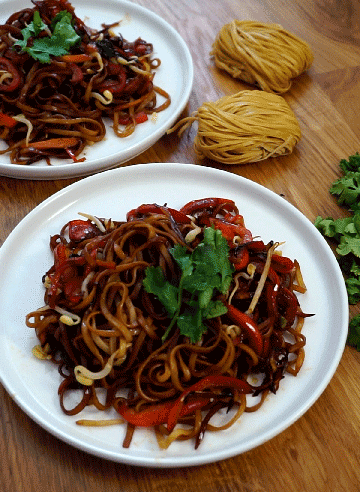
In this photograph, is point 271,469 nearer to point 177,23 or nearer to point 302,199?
point 302,199

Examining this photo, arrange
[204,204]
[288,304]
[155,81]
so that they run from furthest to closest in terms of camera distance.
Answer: [155,81]
[204,204]
[288,304]

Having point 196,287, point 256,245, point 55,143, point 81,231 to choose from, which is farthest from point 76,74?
point 196,287

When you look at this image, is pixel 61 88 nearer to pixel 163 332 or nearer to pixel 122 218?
pixel 122 218

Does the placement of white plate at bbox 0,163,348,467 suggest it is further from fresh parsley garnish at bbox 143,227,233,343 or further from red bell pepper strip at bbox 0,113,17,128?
red bell pepper strip at bbox 0,113,17,128

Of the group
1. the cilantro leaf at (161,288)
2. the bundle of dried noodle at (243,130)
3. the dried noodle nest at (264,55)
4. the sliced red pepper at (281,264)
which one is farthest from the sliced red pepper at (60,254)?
the dried noodle nest at (264,55)

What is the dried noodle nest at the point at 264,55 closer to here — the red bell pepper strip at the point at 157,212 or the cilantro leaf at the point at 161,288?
the red bell pepper strip at the point at 157,212

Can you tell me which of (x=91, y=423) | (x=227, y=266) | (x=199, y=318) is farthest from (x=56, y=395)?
(x=227, y=266)

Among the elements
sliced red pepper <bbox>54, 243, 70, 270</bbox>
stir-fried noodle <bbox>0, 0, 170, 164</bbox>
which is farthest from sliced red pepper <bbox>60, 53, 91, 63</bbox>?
sliced red pepper <bbox>54, 243, 70, 270</bbox>
